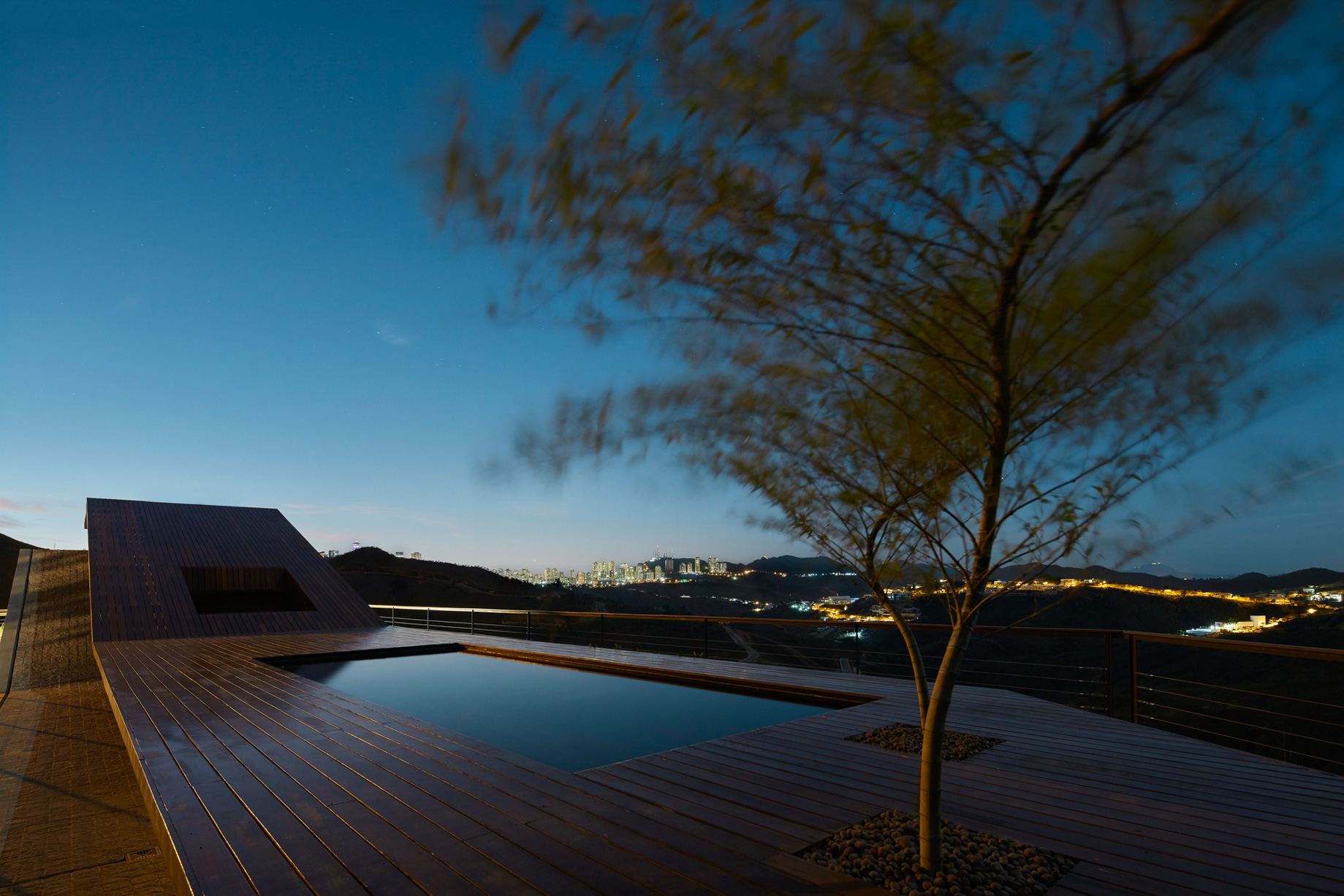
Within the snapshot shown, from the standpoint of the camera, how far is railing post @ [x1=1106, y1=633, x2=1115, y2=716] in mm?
4430

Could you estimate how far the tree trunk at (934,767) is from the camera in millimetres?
2092

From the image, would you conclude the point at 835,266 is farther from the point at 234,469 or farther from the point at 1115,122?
the point at 234,469

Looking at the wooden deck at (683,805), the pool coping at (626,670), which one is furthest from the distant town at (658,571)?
the wooden deck at (683,805)

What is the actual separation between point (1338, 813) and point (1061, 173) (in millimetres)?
3059

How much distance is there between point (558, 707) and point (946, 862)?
3789mm

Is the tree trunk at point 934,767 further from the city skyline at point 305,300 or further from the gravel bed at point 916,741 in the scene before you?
the gravel bed at point 916,741

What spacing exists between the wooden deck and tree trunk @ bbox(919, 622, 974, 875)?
0.92 ft

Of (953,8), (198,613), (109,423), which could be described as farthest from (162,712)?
(109,423)

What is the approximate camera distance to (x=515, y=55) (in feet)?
4.60

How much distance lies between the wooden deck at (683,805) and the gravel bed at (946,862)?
0.08m

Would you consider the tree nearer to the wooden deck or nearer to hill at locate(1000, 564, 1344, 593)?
hill at locate(1000, 564, 1344, 593)

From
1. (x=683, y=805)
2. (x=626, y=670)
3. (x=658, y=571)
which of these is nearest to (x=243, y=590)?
(x=658, y=571)

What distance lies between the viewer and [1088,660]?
86.6 feet

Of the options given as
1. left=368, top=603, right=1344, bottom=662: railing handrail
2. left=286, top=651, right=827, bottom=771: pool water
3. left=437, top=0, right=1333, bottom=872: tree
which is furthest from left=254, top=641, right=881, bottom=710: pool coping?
left=437, top=0, right=1333, bottom=872: tree
